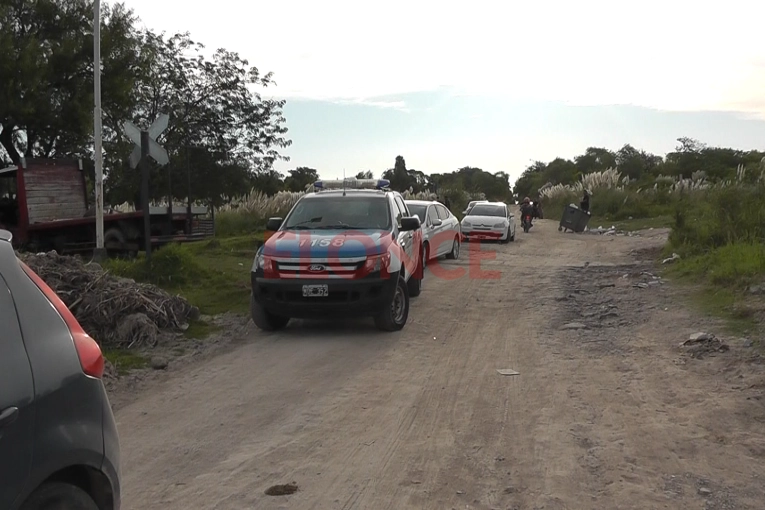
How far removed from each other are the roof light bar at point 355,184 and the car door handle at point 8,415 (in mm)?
12195

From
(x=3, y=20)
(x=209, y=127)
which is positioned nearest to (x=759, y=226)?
(x=3, y=20)

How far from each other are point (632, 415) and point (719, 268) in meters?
7.64

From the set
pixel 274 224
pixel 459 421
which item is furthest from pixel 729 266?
pixel 459 421

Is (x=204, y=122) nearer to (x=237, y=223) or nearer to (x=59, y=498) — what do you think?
(x=237, y=223)

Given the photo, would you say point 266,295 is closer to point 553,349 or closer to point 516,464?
point 553,349

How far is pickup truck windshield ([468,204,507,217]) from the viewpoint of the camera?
1042 inches

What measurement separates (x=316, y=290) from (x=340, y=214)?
1.85m

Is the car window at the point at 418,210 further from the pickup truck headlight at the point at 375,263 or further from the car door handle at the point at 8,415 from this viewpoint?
the car door handle at the point at 8,415

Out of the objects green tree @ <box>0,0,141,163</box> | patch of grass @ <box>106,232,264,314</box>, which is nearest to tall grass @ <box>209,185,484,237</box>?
green tree @ <box>0,0,141,163</box>

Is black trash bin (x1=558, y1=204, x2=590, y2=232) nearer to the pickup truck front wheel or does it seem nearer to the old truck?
the old truck

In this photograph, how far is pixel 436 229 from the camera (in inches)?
707

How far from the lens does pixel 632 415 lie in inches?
251

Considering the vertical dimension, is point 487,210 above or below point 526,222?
above

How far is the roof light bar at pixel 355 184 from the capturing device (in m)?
15.1
